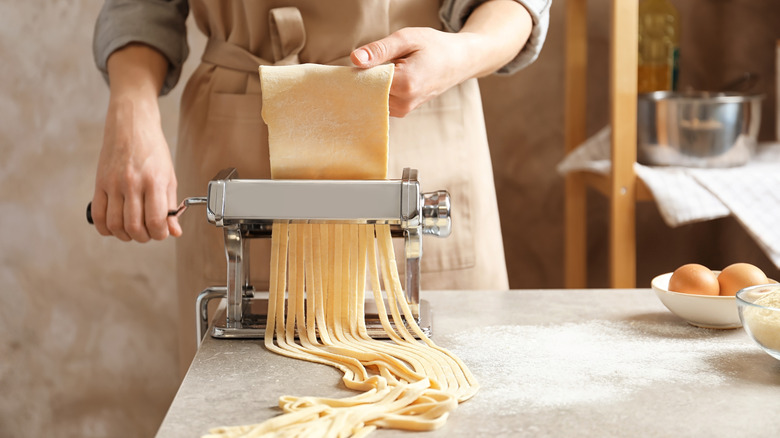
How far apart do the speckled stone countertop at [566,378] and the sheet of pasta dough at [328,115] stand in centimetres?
21

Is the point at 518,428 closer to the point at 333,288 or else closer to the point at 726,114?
the point at 333,288

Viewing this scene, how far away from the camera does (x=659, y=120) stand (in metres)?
1.75

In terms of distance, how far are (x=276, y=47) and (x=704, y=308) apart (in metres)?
0.70

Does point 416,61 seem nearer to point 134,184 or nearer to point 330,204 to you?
point 330,204

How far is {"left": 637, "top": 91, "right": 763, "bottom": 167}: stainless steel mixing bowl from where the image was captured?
67.4 inches

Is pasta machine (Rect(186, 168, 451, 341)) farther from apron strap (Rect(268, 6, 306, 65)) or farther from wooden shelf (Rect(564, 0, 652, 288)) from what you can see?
wooden shelf (Rect(564, 0, 652, 288))

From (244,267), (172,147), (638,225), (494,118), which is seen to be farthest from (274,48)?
(638,225)

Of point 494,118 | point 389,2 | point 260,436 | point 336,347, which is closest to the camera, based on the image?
point 260,436

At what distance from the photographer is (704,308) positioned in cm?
92

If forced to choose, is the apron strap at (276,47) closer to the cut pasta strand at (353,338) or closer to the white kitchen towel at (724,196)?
the cut pasta strand at (353,338)

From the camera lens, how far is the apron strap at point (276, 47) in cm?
119

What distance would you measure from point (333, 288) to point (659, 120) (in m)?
1.09

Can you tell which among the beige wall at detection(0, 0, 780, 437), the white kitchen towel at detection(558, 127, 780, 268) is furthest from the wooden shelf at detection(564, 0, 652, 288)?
the beige wall at detection(0, 0, 780, 437)

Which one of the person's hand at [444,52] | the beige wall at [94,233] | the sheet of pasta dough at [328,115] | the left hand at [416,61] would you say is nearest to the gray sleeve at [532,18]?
the person's hand at [444,52]
